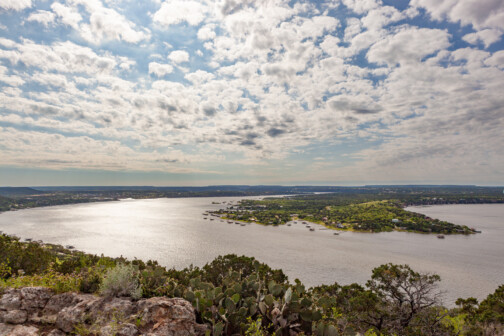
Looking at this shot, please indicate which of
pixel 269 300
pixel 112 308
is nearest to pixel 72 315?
pixel 112 308

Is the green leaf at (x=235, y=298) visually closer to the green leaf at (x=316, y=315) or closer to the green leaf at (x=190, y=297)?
the green leaf at (x=190, y=297)

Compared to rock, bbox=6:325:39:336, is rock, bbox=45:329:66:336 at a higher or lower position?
lower

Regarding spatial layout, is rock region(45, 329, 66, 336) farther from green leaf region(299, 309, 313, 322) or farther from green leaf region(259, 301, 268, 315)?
green leaf region(299, 309, 313, 322)

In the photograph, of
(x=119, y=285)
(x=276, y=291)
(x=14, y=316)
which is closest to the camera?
(x=14, y=316)

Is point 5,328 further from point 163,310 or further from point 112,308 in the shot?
point 163,310

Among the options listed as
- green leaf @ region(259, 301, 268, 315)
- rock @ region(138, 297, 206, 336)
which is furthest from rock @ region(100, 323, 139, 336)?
green leaf @ region(259, 301, 268, 315)

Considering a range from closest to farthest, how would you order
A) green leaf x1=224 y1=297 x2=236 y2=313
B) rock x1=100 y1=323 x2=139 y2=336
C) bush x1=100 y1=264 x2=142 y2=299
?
rock x1=100 y1=323 x2=139 y2=336 → bush x1=100 y1=264 x2=142 y2=299 → green leaf x1=224 y1=297 x2=236 y2=313

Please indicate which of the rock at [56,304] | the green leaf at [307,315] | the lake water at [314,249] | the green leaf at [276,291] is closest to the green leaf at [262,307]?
the green leaf at [307,315]

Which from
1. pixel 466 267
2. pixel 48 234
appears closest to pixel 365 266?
pixel 466 267
